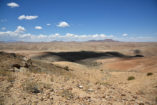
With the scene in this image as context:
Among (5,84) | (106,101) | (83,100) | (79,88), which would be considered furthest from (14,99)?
(106,101)

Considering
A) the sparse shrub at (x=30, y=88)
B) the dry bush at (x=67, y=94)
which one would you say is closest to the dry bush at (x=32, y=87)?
the sparse shrub at (x=30, y=88)

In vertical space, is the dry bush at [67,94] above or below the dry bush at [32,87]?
below

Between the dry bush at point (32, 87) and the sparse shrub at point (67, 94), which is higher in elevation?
the dry bush at point (32, 87)

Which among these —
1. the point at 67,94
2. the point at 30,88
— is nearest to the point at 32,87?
the point at 30,88

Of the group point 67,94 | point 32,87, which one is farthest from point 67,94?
point 32,87

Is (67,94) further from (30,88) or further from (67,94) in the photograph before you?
(30,88)

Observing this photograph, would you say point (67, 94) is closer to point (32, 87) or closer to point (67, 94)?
point (67, 94)

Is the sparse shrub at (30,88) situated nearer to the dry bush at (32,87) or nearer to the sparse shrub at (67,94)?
the dry bush at (32,87)

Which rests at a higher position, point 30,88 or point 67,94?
point 30,88

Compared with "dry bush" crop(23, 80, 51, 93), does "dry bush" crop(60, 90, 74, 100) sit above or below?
below

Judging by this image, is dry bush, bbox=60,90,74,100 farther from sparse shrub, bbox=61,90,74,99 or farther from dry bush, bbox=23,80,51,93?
dry bush, bbox=23,80,51,93

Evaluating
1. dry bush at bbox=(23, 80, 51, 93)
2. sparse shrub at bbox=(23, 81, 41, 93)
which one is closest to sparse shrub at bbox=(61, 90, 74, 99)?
dry bush at bbox=(23, 80, 51, 93)

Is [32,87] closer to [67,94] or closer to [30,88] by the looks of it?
[30,88]

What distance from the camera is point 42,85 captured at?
7.27m
